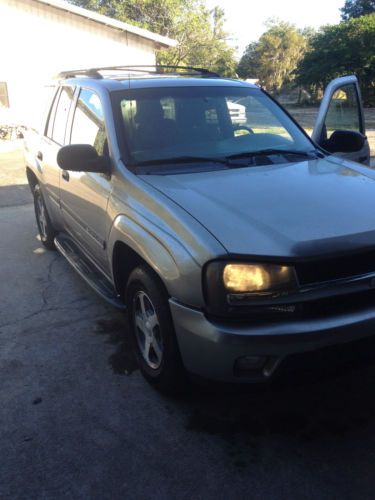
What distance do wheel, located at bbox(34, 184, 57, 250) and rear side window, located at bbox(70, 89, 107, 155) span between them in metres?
1.52

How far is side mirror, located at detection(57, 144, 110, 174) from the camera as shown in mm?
3186

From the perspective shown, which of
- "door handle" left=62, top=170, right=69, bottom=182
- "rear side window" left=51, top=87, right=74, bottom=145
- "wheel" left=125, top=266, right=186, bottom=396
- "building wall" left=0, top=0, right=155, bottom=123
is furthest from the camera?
"building wall" left=0, top=0, right=155, bottom=123

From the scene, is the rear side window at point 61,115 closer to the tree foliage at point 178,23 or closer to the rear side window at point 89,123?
the rear side window at point 89,123

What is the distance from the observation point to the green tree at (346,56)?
97.3 feet

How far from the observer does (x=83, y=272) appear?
13.1 feet

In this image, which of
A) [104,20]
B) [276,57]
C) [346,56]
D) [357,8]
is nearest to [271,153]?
[104,20]

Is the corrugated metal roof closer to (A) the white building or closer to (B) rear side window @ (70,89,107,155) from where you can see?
(A) the white building

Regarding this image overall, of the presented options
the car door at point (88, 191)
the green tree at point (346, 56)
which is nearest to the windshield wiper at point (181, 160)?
the car door at point (88, 191)

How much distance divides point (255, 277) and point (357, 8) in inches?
2420

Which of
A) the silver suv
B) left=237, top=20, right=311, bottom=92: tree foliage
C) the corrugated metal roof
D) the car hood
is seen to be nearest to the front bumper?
the silver suv

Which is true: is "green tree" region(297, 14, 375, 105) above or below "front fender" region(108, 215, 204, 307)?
above

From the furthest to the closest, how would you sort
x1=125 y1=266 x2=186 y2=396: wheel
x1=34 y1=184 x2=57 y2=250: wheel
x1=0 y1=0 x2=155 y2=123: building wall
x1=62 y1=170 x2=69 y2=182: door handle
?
x1=0 y1=0 x2=155 y2=123: building wall → x1=34 y1=184 x2=57 y2=250: wheel → x1=62 y1=170 x2=69 y2=182: door handle → x1=125 y1=266 x2=186 y2=396: wheel

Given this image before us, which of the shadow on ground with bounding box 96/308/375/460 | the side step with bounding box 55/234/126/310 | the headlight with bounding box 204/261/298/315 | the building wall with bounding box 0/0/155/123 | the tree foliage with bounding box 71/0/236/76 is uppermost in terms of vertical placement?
the tree foliage with bounding box 71/0/236/76

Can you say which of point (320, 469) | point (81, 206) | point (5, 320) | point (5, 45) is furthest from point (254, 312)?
point (5, 45)
